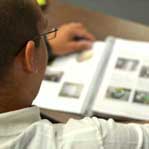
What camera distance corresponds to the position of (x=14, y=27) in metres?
0.76

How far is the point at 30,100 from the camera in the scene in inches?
33.4

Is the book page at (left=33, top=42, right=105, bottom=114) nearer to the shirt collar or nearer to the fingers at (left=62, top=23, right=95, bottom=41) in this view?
the fingers at (left=62, top=23, right=95, bottom=41)

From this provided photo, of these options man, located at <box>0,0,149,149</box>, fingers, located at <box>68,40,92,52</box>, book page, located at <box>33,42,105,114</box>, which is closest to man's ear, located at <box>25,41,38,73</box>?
man, located at <box>0,0,149,149</box>

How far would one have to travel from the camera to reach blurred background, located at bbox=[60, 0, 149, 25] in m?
1.86

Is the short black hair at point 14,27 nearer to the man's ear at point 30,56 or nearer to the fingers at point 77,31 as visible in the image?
the man's ear at point 30,56

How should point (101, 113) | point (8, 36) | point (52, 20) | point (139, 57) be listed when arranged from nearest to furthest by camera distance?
point (8, 36)
point (101, 113)
point (139, 57)
point (52, 20)

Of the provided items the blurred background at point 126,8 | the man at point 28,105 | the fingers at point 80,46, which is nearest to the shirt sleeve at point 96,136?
the man at point 28,105

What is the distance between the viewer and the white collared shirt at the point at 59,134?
30.6 inches

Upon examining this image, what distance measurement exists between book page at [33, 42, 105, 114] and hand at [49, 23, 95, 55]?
26mm

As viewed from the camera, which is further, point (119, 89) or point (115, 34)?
point (115, 34)

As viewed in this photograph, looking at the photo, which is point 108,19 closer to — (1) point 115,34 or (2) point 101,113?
(1) point 115,34

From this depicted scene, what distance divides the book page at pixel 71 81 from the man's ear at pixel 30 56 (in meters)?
0.39

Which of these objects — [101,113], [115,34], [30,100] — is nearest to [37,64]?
[30,100]

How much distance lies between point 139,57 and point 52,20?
16.6 inches
